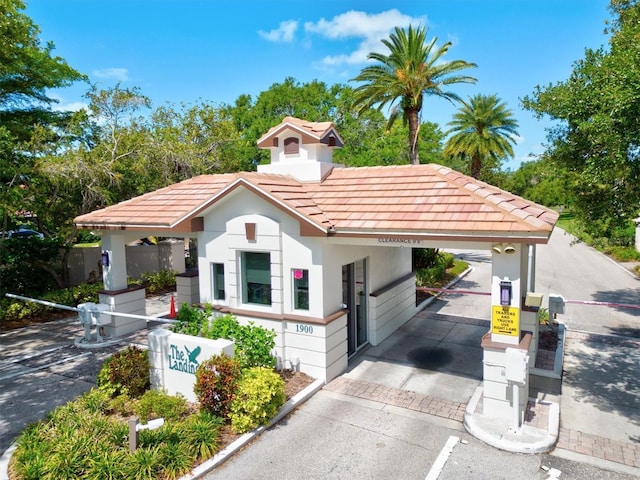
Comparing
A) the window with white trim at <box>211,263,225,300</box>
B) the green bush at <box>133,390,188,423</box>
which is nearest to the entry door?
the window with white trim at <box>211,263,225,300</box>

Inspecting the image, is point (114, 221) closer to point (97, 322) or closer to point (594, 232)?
point (97, 322)

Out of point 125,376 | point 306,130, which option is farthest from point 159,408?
point 306,130

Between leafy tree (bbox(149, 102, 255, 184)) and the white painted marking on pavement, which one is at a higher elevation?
leafy tree (bbox(149, 102, 255, 184))

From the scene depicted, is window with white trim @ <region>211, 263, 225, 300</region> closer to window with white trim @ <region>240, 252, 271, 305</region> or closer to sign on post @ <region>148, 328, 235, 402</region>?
window with white trim @ <region>240, 252, 271, 305</region>

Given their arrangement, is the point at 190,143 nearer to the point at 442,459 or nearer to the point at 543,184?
the point at 442,459

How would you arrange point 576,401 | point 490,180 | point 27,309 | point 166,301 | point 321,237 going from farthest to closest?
point 490,180 → point 166,301 → point 27,309 → point 321,237 → point 576,401

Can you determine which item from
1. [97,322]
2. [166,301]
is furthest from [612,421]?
[166,301]

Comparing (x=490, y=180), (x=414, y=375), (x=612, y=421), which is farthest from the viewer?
(x=490, y=180)

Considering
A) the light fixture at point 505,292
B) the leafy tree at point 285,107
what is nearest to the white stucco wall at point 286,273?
the light fixture at point 505,292
